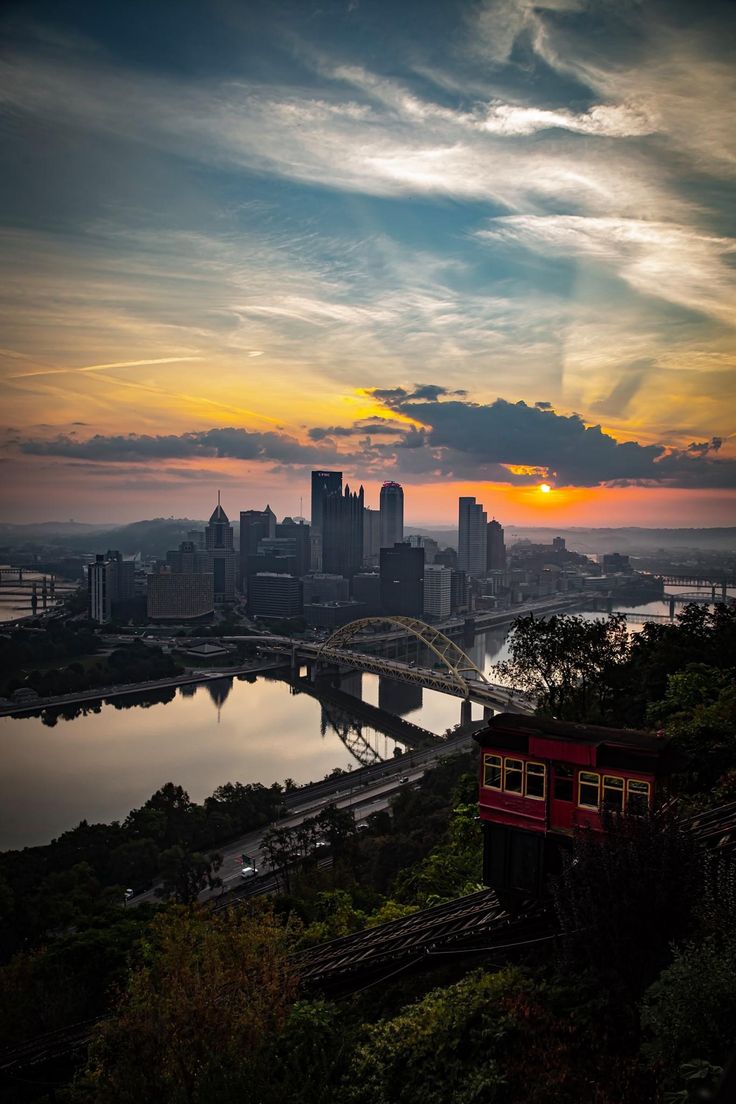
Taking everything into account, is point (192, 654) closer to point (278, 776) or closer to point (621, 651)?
point (278, 776)

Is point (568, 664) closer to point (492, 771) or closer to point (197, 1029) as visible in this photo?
point (492, 771)

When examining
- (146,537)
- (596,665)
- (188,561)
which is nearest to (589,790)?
(596,665)

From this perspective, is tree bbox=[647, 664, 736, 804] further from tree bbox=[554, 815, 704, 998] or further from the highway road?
the highway road

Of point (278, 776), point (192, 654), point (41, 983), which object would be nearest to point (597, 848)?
point (41, 983)

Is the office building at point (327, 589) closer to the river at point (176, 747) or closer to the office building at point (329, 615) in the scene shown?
the office building at point (329, 615)

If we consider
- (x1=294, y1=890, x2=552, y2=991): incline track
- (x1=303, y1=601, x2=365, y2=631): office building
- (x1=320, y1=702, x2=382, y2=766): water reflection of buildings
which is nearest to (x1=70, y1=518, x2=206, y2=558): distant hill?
(x1=303, y1=601, x2=365, y2=631): office building

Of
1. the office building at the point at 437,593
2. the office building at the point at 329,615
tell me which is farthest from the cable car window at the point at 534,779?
the office building at the point at 437,593

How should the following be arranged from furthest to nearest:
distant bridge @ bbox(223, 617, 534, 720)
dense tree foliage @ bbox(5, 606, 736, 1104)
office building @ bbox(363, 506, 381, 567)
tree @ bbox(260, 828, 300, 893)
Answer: office building @ bbox(363, 506, 381, 567) < distant bridge @ bbox(223, 617, 534, 720) < tree @ bbox(260, 828, 300, 893) < dense tree foliage @ bbox(5, 606, 736, 1104)
